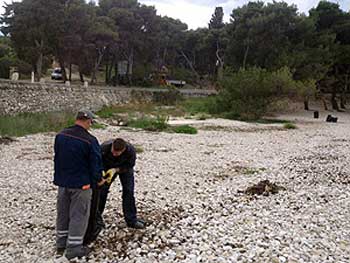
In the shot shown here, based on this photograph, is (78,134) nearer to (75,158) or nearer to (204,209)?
(75,158)

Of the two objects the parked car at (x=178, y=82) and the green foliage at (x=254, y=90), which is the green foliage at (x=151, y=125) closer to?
the green foliage at (x=254, y=90)

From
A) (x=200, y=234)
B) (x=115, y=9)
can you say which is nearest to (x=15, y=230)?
(x=200, y=234)

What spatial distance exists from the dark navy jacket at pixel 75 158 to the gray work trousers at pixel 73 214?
125 mm

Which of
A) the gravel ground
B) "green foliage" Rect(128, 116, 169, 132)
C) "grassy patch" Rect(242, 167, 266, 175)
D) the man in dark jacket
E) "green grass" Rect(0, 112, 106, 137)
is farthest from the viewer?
"green foliage" Rect(128, 116, 169, 132)

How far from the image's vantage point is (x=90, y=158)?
434 cm

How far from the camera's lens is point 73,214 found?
4.40 meters

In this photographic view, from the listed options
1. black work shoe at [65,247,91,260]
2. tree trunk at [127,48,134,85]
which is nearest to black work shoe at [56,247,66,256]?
black work shoe at [65,247,91,260]

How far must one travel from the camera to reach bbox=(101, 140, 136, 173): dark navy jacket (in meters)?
4.97

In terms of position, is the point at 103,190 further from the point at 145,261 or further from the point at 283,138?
the point at 283,138

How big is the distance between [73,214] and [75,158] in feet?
2.16

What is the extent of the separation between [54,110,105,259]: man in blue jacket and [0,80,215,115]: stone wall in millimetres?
18107

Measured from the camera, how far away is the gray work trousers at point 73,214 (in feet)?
14.4

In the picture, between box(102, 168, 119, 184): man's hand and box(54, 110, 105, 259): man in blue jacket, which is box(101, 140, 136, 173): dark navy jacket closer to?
box(102, 168, 119, 184): man's hand

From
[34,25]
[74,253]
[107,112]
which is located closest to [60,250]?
[74,253]
